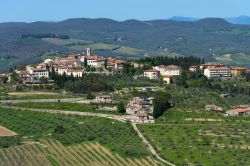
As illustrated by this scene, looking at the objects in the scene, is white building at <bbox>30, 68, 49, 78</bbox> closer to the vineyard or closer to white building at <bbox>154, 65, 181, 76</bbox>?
white building at <bbox>154, 65, 181, 76</bbox>

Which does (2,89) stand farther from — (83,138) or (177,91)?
(83,138)

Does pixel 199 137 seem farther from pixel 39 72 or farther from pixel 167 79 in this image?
pixel 39 72

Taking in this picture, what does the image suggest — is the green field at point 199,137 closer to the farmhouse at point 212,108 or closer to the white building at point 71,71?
the farmhouse at point 212,108

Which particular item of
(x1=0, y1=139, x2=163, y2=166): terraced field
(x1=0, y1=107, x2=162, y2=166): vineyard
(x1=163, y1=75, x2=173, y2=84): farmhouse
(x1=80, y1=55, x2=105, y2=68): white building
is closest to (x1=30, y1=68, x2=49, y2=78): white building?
(x1=80, y1=55, x2=105, y2=68): white building

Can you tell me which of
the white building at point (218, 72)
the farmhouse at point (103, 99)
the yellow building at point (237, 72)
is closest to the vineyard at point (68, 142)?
the farmhouse at point (103, 99)

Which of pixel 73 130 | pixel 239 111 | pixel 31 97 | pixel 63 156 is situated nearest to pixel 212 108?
pixel 239 111
